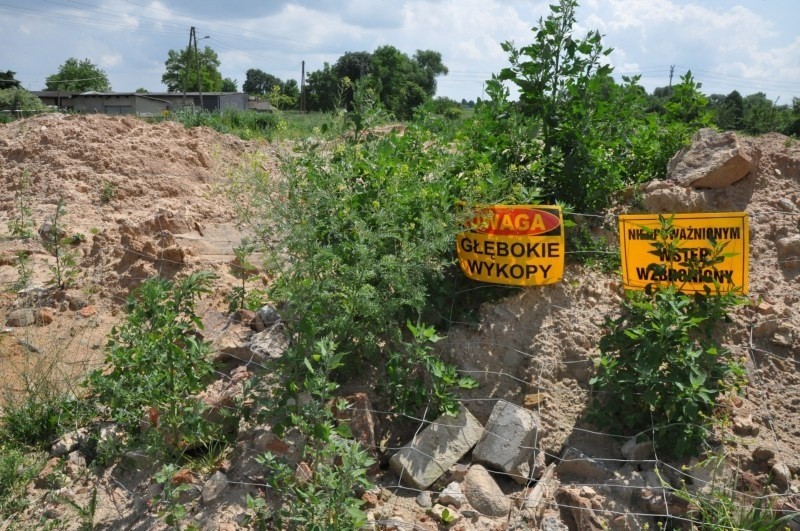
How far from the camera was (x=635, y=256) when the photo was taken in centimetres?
370

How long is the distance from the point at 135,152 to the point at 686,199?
6.43 m

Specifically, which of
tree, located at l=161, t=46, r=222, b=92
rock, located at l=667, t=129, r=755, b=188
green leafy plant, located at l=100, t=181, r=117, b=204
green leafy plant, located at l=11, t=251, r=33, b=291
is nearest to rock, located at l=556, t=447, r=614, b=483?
rock, located at l=667, t=129, r=755, b=188

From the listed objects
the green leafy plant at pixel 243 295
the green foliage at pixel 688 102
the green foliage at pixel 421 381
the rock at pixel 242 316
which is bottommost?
the green foliage at pixel 421 381

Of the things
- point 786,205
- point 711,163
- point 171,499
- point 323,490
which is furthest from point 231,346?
point 786,205

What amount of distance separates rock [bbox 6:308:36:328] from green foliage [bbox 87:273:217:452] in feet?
6.12

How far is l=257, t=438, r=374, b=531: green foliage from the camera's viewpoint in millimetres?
2785

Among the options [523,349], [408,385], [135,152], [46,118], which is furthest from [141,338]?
[46,118]

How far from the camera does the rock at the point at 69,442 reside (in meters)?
3.74

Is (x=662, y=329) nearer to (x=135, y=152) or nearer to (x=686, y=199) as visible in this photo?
(x=686, y=199)

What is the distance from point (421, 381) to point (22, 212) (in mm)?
5293

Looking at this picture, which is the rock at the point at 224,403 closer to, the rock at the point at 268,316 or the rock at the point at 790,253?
the rock at the point at 268,316

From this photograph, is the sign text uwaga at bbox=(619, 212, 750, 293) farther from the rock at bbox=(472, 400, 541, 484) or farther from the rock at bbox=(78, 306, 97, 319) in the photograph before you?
the rock at bbox=(78, 306, 97, 319)

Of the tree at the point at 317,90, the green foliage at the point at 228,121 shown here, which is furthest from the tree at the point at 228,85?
the green foliage at the point at 228,121

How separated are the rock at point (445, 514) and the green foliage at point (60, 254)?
12.3 ft
